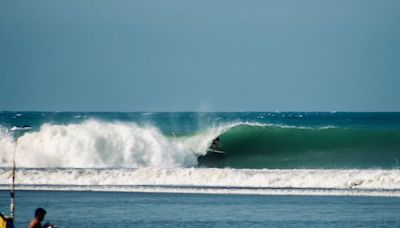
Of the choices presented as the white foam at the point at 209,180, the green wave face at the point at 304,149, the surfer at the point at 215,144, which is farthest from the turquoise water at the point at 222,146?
the white foam at the point at 209,180

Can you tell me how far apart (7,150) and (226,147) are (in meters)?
10.7

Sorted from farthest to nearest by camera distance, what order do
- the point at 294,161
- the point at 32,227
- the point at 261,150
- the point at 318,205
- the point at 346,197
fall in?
the point at 261,150
the point at 294,161
the point at 346,197
the point at 318,205
the point at 32,227

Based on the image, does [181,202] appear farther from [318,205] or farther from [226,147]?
[226,147]

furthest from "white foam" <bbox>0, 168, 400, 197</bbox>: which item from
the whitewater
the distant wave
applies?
the distant wave

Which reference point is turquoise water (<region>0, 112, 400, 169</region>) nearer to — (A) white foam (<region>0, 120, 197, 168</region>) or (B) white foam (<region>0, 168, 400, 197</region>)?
(A) white foam (<region>0, 120, 197, 168</region>)

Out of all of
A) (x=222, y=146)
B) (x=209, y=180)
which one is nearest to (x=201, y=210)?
(x=209, y=180)

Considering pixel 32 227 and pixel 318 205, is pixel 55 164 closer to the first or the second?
pixel 318 205

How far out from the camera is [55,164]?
140 feet

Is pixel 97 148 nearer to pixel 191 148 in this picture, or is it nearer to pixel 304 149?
pixel 191 148

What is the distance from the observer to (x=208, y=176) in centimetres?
3431

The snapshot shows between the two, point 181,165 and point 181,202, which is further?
point 181,165

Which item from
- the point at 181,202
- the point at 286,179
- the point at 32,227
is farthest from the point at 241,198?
the point at 32,227

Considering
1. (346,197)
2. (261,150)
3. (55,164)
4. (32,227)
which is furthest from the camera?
(261,150)

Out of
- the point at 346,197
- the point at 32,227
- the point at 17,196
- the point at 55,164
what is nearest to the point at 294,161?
the point at 55,164
